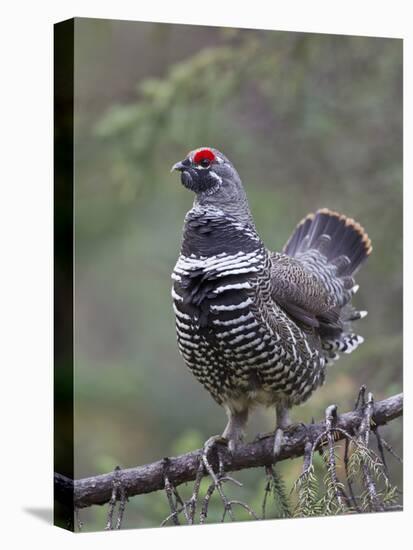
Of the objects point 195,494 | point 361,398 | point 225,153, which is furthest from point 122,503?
point 225,153

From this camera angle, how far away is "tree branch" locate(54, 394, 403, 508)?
6.45 m

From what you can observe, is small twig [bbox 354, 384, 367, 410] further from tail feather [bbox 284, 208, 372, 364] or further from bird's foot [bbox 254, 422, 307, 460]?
tail feather [bbox 284, 208, 372, 364]

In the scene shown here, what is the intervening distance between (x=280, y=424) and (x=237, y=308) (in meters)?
0.94

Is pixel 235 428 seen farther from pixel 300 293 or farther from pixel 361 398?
pixel 300 293

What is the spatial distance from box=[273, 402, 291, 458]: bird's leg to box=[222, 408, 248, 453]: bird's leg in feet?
0.68

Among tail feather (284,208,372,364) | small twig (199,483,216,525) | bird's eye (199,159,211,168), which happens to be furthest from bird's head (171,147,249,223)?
small twig (199,483,216,525)

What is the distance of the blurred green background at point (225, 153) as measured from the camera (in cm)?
815

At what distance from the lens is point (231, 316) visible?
253 inches

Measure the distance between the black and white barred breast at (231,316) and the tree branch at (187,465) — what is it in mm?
316

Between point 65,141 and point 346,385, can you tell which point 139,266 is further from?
point 65,141

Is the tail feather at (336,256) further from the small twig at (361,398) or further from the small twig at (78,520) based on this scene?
the small twig at (78,520)

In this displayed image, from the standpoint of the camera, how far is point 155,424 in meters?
9.24

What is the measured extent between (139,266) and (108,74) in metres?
2.00

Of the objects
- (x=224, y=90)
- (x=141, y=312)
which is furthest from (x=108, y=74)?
(x=141, y=312)
